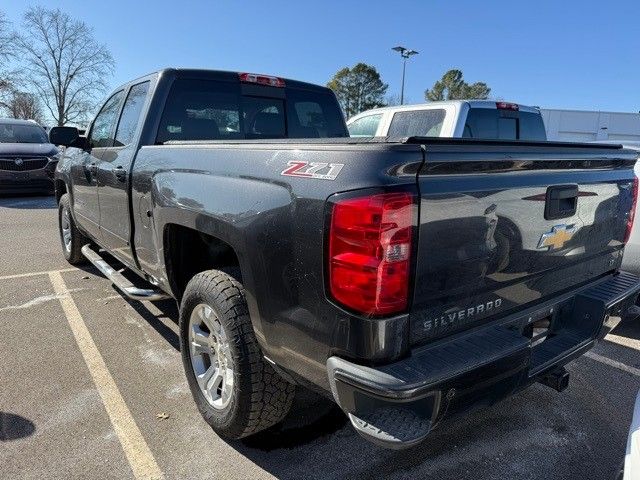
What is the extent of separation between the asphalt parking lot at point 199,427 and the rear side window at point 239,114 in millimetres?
1719

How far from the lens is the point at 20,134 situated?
1300 centimetres

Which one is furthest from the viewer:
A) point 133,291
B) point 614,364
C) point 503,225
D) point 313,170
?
point 614,364

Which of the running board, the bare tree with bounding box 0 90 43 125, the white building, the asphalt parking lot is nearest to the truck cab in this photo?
the asphalt parking lot

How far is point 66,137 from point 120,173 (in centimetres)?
138

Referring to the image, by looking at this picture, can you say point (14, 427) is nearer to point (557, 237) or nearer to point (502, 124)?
point (557, 237)

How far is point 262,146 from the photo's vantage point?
222cm

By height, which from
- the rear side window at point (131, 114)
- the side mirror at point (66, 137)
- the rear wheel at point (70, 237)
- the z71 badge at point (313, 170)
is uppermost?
the rear side window at point (131, 114)

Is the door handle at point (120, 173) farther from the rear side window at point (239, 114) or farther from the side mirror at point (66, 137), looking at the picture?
the side mirror at point (66, 137)

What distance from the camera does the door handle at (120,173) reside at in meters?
3.45

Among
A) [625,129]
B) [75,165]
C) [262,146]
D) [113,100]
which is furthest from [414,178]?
[625,129]

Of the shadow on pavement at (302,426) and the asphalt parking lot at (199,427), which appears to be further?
the shadow on pavement at (302,426)

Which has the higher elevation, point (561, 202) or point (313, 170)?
point (313, 170)

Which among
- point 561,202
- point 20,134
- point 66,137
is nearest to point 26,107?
point 20,134

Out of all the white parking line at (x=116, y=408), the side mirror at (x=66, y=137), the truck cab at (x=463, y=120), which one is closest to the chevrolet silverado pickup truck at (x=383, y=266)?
the white parking line at (x=116, y=408)
